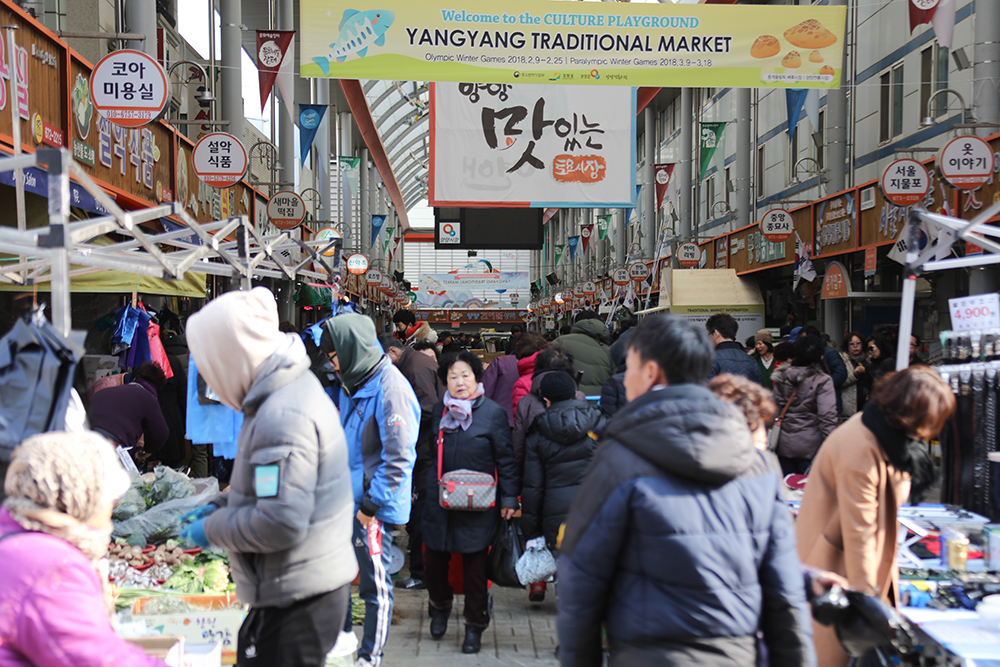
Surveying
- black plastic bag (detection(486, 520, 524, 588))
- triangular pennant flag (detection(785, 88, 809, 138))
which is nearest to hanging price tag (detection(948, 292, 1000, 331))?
black plastic bag (detection(486, 520, 524, 588))

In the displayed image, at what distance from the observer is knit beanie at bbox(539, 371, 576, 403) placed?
444cm

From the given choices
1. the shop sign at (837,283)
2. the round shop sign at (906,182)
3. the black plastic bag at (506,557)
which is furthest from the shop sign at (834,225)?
the black plastic bag at (506,557)

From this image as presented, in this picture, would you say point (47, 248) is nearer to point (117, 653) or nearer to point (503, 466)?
point (117, 653)

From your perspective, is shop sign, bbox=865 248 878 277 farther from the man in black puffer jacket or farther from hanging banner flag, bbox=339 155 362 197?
hanging banner flag, bbox=339 155 362 197

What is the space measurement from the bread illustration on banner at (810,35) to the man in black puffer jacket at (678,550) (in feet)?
21.3

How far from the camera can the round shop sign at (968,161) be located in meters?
8.07

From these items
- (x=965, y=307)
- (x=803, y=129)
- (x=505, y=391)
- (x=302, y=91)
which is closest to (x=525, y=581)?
(x=505, y=391)

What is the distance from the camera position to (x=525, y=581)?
14.8 feet

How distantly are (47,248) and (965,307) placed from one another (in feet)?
15.5

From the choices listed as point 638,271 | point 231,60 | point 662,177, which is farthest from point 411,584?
point 638,271

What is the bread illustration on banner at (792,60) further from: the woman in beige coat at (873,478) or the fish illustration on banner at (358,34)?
the woman in beige coat at (873,478)

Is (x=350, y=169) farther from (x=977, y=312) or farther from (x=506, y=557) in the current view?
(x=977, y=312)

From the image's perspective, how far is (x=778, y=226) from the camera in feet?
44.9

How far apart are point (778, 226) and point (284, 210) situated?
8.19 meters
